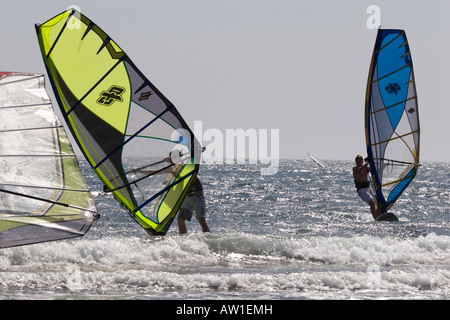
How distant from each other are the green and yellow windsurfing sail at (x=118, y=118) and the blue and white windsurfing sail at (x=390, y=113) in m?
5.07

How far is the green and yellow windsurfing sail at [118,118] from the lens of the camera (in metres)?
9.23

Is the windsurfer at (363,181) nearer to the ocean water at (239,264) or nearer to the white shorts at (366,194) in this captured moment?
the white shorts at (366,194)

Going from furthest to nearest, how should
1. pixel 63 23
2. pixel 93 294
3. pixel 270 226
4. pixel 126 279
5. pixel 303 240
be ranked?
pixel 270 226 → pixel 303 240 → pixel 63 23 → pixel 126 279 → pixel 93 294

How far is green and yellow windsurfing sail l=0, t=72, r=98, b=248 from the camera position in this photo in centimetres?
784

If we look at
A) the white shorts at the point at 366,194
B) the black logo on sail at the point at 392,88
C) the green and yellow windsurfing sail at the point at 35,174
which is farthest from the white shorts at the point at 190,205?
the black logo on sail at the point at 392,88

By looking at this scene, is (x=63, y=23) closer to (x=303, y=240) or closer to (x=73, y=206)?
(x=73, y=206)

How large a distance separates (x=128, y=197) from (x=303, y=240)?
2.89 m

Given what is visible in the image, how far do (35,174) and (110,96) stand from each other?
1669mm

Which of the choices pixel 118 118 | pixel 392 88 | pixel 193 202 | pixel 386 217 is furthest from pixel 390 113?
pixel 118 118

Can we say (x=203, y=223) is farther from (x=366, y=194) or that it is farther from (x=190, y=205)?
(x=366, y=194)

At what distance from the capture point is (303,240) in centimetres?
1127

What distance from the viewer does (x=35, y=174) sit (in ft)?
26.5

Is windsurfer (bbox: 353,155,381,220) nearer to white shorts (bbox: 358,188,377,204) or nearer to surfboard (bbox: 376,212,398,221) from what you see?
white shorts (bbox: 358,188,377,204)

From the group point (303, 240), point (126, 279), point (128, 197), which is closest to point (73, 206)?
point (126, 279)
